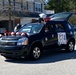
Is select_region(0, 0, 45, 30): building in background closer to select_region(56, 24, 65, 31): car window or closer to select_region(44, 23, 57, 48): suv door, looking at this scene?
select_region(56, 24, 65, 31): car window

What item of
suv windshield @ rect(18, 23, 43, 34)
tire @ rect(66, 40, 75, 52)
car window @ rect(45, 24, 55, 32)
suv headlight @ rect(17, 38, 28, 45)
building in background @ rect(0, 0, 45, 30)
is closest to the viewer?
suv headlight @ rect(17, 38, 28, 45)

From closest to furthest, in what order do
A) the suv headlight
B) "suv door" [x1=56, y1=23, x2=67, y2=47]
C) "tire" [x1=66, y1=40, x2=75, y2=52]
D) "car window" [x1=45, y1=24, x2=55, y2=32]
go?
the suv headlight, "car window" [x1=45, y1=24, x2=55, y2=32], "suv door" [x1=56, y1=23, x2=67, y2=47], "tire" [x1=66, y1=40, x2=75, y2=52]

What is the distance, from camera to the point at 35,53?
11703mm

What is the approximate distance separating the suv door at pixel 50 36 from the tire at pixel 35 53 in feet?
2.06

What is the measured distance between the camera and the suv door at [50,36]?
12.4m

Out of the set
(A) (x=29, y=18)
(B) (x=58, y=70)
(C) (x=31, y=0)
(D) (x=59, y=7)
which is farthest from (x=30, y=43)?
(D) (x=59, y=7)

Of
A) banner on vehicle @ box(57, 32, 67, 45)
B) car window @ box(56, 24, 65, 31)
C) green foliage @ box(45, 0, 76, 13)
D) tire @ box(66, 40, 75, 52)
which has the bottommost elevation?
tire @ box(66, 40, 75, 52)

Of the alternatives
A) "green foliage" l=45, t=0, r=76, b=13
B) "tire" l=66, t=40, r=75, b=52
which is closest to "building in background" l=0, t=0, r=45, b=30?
"green foliage" l=45, t=0, r=76, b=13

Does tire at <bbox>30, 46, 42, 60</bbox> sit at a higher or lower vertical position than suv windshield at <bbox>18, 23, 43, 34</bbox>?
lower

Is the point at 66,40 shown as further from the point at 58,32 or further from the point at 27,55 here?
the point at 27,55

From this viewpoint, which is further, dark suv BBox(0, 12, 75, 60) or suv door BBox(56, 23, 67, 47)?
suv door BBox(56, 23, 67, 47)

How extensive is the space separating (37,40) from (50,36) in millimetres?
1038

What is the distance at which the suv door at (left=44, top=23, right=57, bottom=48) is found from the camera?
1238cm

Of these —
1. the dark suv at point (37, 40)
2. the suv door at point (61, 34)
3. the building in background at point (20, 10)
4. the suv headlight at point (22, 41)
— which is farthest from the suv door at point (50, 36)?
the building in background at point (20, 10)
